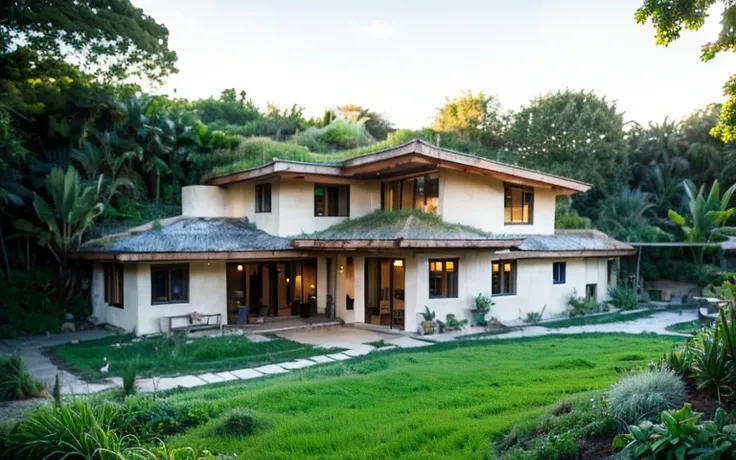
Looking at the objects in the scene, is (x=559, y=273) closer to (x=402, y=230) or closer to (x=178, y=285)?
(x=402, y=230)

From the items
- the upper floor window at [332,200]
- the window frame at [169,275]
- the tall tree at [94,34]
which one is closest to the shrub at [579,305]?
the upper floor window at [332,200]

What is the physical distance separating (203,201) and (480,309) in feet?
40.4

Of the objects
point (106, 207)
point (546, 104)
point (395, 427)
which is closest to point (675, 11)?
point (395, 427)

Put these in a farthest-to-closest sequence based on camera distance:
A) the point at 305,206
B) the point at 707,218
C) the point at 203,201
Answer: the point at 707,218 < the point at 203,201 < the point at 305,206

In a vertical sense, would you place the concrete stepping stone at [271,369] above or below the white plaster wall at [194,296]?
below

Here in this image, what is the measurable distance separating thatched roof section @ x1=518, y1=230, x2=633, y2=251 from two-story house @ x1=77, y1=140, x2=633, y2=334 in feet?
0.30

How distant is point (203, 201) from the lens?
21.3 metres

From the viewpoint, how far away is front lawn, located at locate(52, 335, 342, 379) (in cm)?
1191

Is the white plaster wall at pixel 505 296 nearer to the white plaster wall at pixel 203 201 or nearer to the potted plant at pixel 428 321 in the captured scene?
the potted plant at pixel 428 321

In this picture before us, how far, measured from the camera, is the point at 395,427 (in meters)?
6.14

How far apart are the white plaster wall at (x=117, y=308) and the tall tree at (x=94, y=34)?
255 inches

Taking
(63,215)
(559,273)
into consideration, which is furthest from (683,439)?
(63,215)

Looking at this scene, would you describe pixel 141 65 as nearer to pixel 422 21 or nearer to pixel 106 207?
pixel 106 207

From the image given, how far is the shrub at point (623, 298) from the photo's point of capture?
21.2m
